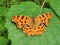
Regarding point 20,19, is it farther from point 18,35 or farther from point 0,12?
point 0,12

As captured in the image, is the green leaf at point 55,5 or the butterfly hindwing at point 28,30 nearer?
the butterfly hindwing at point 28,30

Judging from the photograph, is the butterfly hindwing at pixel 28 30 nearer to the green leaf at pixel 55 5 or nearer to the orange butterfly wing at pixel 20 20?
the orange butterfly wing at pixel 20 20

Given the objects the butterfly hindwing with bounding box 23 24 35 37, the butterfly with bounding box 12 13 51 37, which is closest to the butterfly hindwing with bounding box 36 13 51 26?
the butterfly with bounding box 12 13 51 37

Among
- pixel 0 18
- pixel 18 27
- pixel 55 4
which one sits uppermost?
pixel 55 4

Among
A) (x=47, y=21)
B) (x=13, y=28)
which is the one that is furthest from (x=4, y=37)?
(x=47, y=21)

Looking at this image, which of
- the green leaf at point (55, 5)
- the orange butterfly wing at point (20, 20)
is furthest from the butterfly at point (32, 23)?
the green leaf at point (55, 5)

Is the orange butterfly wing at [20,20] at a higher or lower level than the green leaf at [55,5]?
lower

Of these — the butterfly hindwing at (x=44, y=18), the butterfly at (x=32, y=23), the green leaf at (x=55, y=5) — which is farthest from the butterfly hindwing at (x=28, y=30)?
the green leaf at (x=55, y=5)
